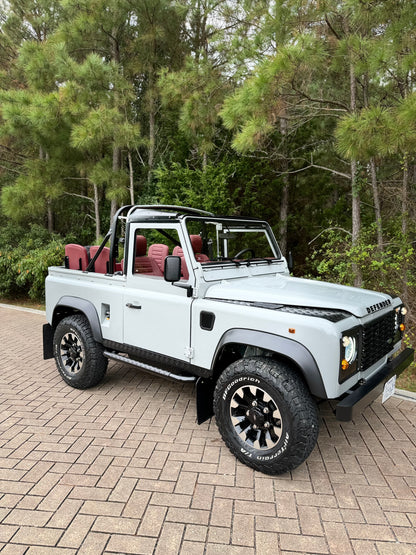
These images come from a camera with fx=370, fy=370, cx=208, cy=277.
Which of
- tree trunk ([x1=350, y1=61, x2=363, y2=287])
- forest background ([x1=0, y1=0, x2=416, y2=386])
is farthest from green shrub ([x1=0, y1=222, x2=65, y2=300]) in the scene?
tree trunk ([x1=350, y1=61, x2=363, y2=287])

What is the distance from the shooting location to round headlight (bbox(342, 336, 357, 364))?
2.51m

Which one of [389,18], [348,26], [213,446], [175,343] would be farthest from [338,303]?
[348,26]

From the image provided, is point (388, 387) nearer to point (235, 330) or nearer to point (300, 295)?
point (300, 295)

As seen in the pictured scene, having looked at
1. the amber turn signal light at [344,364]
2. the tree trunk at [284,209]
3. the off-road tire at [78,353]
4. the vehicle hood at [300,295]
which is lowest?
the off-road tire at [78,353]

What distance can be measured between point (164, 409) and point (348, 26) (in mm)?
5969

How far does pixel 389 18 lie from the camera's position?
14.8 feet

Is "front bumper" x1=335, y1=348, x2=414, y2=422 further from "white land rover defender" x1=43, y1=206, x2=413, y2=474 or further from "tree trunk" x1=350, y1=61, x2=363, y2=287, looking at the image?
"tree trunk" x1=350, y1=61, x2=363, y2=287

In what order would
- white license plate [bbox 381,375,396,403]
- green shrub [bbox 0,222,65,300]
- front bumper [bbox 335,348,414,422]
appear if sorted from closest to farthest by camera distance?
front bumper [bbox 335,348,414,422], white license plate [bbox 381,375,396,403], green shrub [bbox 0,222,65,300]

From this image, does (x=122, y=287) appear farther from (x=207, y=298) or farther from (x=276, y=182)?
(x=276, y=182)

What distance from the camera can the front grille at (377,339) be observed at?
279 centimetres

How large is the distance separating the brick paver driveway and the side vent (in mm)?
1060

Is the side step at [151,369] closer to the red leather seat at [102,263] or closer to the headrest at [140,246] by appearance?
the red leather seat at [102,263]

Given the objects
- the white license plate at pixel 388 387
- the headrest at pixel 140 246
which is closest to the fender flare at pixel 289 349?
the white license plate at pixel 388 387

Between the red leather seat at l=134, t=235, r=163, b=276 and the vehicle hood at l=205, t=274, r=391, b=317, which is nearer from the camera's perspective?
the vehicle hood at l=205, t=274, r=391, b=317
